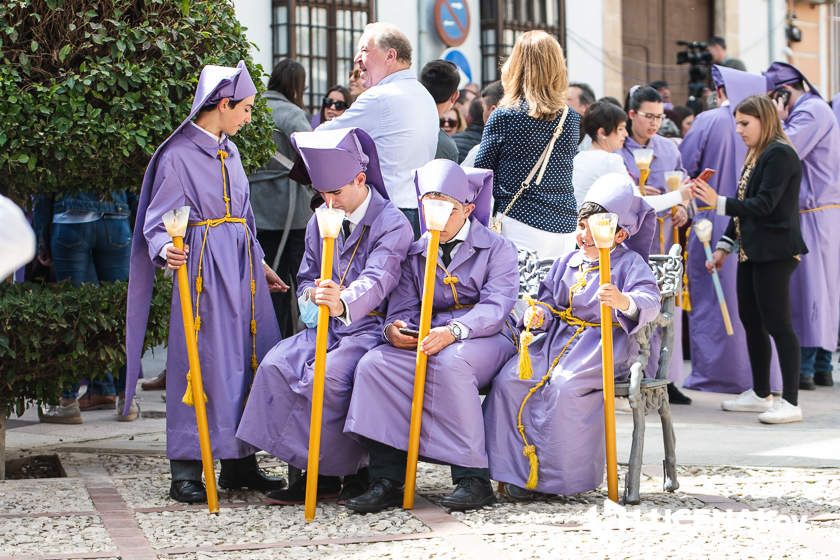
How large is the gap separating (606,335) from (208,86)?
1.79 metres

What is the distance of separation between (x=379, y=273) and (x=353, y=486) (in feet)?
2.76

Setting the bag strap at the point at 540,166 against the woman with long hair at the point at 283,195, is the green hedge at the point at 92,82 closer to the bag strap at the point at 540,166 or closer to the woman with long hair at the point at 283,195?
the bag strap at the point at 540,166

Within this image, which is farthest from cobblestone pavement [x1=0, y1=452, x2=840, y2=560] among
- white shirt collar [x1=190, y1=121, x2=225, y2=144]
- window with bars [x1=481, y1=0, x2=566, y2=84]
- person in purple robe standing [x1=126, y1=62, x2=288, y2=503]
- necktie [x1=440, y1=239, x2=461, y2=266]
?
window with bars [x1=481, y1=0, x2=566, y2=84]

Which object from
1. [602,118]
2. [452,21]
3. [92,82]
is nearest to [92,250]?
[92,82]

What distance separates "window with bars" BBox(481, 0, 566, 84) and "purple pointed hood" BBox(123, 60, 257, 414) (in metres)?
11.7

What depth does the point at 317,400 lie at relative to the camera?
503 cm

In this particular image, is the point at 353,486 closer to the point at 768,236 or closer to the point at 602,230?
the point at 602,230

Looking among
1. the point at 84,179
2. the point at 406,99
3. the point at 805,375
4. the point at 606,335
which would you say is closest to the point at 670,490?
the point at 606,335

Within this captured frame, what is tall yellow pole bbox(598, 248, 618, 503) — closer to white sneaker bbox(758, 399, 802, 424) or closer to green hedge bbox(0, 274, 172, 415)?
green hedge bbox(0, 274, 172, 415)

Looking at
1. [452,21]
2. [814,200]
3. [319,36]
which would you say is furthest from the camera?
[452,21]

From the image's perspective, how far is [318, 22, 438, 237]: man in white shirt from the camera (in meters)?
6.20

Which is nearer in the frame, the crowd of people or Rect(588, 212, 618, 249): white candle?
Rect(588, 212, 618, 249): white candle

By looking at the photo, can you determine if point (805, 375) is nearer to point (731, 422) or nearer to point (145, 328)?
point (731, 422)

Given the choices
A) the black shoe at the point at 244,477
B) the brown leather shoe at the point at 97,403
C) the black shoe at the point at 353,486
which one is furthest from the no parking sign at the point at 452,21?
the black shoe at the point at 353,486
